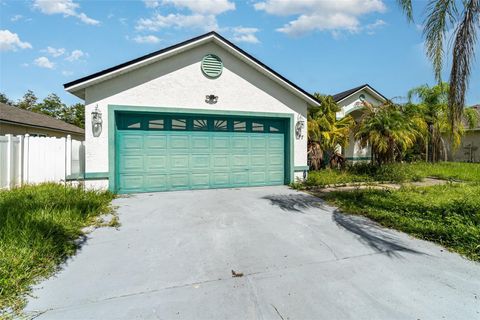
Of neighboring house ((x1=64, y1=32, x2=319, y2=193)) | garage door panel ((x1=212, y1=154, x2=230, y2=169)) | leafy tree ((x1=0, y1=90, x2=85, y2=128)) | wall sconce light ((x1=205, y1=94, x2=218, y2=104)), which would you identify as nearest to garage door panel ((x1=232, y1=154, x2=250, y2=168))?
neighboring house ((x1=64, y1=32, x2=319, y2=193))

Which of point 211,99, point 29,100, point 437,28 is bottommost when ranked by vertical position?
point 211,99

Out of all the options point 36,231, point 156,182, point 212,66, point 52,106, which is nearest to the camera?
point 36,231

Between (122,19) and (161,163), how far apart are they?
15.6 feet

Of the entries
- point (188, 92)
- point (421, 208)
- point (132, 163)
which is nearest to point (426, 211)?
point (421, 208)

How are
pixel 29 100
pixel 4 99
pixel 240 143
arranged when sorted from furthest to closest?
pixel 29 100 < pixel 4 99 < pixel 240 143

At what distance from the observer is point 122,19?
7875mm

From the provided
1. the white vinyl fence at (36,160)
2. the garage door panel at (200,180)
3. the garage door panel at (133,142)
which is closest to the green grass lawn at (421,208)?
the garage door panel at (200,180)

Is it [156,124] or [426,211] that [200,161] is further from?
[426,211]

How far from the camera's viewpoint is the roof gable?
7527mm

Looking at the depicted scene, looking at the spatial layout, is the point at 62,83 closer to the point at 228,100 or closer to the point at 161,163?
the point at 161,163

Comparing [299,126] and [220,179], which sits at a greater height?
[299,126]

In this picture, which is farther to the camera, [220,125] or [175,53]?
[220,125]

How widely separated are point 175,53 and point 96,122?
3.39m

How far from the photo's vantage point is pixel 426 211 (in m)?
5.65
